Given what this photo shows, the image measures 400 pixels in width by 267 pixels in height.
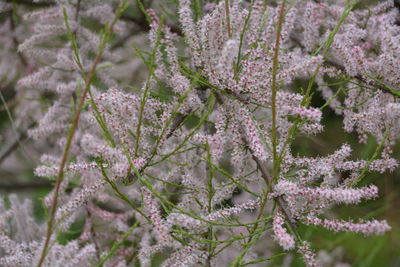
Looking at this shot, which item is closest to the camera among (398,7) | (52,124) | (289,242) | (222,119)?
(289,242)

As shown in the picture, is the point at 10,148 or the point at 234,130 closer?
the point at 234,130

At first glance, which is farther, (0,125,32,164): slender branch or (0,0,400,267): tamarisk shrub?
(0,125,32,164): slender branch

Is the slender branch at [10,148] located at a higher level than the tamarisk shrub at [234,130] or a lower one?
higher

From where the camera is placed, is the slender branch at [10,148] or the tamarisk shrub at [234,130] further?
the slender branch at [10,148]

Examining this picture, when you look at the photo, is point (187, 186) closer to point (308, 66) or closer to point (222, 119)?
point (222, 119)

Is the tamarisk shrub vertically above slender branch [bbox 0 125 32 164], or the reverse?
slender branch [bbox 0 125 32 164]

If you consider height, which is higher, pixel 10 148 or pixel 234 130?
pixel 10 148

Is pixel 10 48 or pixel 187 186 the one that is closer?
pixel 187 186

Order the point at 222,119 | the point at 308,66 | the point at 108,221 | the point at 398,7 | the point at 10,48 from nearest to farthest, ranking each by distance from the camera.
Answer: the point at 308,66 < the point at 222,119 < the point at 398,7 < the point at 108,221 < the point at 10,48

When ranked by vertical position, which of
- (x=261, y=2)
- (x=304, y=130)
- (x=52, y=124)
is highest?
(x=52, y=124)

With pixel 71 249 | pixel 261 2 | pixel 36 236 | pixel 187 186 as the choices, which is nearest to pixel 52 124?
pixel 36 236

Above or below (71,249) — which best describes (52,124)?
above
